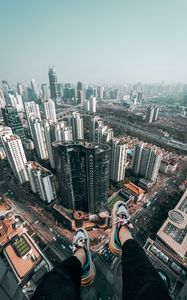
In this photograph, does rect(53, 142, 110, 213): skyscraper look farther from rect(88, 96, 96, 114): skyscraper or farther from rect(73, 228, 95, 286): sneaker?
rect(88, 96, 96, 114): skyscraper

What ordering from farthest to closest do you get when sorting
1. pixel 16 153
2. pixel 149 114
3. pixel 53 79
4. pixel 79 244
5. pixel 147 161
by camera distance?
pixel 53 79 < pixel 149 114 < pixel 147 161 < pixel 16 153 < pixel 79 244

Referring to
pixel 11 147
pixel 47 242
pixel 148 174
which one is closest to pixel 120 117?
pixel 148 174

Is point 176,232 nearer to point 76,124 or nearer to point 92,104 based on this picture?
point 76,124

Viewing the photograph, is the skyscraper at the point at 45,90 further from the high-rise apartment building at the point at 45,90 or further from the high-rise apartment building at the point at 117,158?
the high-rise apartment building at the point at 117,158

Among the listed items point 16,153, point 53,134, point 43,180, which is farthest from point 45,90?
point 43,180

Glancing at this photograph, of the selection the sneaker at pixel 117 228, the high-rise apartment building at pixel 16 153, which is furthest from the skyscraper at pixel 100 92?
the sneaker at pixel 117 228

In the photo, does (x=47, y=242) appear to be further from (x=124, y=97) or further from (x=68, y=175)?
(x=124, y=97)

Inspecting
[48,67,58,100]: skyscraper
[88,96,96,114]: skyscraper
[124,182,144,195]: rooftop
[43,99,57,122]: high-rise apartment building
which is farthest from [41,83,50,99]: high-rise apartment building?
[124,182,144,195]: rooftop
